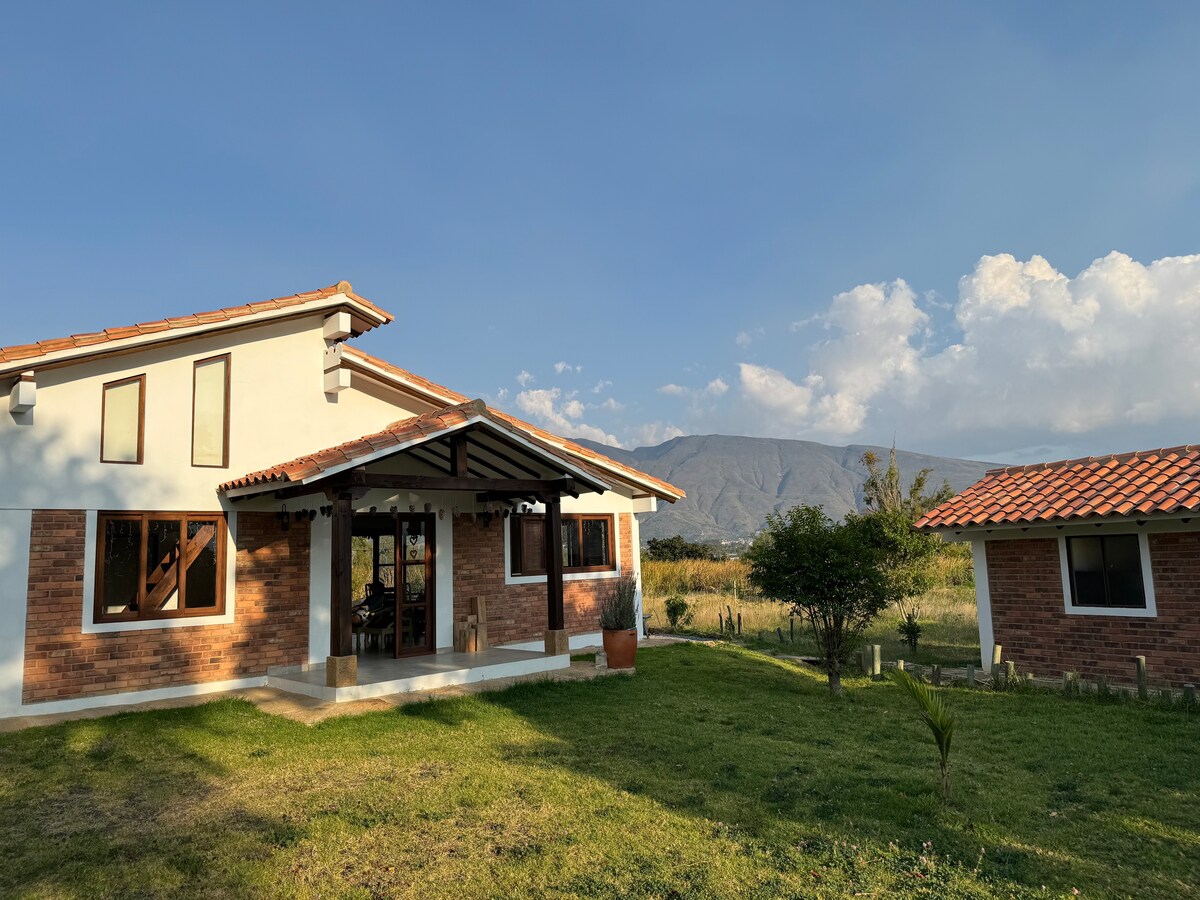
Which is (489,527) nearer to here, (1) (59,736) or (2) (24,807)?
(1) (59,736)

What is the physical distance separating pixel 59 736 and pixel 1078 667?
13376mm

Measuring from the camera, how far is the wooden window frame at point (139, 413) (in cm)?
Answer: 978

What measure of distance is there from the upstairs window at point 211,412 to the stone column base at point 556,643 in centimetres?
549

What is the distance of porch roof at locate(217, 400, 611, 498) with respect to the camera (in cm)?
960

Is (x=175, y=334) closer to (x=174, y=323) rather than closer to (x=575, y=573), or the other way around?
(x=174, y=323)

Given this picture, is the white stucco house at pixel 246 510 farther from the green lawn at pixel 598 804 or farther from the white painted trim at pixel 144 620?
the green lawn at pixel 598 804

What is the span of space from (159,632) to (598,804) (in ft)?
23.0

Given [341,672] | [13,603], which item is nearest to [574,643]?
[341,672]

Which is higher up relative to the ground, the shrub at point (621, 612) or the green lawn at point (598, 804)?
the shrub at point (621, 612)

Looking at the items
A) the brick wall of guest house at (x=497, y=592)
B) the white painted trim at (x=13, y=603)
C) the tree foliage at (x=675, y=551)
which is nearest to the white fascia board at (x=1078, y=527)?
the brick wall of guest house at (x=497, y=592)

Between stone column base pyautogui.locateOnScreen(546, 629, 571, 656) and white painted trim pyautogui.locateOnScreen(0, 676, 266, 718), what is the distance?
420 centimetres

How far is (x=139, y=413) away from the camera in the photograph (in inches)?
397

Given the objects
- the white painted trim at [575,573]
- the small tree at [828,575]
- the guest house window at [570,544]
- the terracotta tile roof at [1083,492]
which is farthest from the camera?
the guest house window at [570,544]

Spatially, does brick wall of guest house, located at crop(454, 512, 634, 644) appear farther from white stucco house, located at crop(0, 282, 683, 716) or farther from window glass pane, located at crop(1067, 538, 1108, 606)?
window glass pane, located at crop(1067, 538, 1108, 606)
